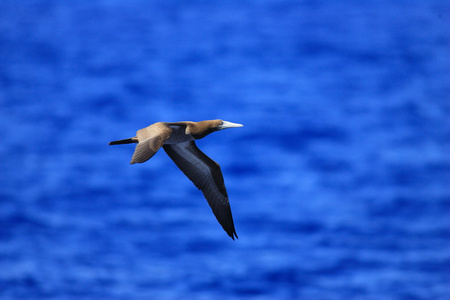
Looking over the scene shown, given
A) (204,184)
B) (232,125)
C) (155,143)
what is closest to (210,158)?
(204,184)

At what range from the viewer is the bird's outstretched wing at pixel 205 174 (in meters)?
16.6

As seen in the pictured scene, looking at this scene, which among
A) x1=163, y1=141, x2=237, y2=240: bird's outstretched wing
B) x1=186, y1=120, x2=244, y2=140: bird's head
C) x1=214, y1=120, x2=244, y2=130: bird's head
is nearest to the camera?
x1=186, y1=120, x2=244, y2=140: bird's head

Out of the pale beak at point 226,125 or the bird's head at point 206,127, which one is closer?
the bird's head at point 206,127

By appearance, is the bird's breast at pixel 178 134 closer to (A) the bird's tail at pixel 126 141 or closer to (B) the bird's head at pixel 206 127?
(B) the bird's head at pixel 206 127

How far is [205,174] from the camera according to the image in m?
16.8

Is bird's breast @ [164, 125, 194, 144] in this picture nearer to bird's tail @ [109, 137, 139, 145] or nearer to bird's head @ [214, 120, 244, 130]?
bird's head @ [214, 120, 244, 130]

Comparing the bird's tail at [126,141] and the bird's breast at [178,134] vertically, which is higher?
the bird's breast at [178,134]

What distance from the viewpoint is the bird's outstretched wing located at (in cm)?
1658

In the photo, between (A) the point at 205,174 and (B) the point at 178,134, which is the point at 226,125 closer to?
(B) the point at 178,134

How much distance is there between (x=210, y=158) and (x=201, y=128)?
92.5 inches

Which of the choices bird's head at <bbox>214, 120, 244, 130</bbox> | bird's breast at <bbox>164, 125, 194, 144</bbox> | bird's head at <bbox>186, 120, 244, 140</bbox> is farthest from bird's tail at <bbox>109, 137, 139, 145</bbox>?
bird's head at <bbox>214, 120, 244, 130</bbox>

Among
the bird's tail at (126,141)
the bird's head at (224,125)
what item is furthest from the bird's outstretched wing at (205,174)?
the bird's tail at (126,141)

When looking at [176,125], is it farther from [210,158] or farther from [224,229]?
[224,229]

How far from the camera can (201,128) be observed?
14.3 m
